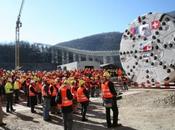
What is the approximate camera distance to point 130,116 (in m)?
16.4

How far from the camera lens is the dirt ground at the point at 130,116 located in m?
14.4

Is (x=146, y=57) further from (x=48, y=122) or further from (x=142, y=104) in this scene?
(x=48, y=122)

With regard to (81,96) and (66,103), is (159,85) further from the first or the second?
(66,103)

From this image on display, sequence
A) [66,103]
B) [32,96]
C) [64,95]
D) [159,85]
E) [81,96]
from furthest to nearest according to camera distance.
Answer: [159,85]
[32,96]
[81,96]
[64,95]
[66,103]

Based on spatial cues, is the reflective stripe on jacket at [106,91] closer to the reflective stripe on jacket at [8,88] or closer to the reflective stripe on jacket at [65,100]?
the reflective stripe on jacket at [65,100]

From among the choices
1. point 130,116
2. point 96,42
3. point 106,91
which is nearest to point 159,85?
point 130,116

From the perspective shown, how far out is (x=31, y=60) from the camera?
110500 mm

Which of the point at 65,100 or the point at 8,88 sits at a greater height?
the point at 8,88

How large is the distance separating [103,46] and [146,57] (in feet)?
535

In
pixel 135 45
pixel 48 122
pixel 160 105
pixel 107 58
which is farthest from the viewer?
pixel 107 58

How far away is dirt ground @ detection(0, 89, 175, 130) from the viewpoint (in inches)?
568

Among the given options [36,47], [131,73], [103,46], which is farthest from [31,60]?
[131,73]

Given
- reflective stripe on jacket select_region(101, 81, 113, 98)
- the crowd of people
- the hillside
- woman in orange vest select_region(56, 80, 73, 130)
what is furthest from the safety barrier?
the hillside

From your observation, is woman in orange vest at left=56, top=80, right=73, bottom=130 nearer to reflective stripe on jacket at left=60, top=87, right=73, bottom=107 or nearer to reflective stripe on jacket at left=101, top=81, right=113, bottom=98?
reflective stripe on jacket at left=60, top=87, right=73, bottom=107
